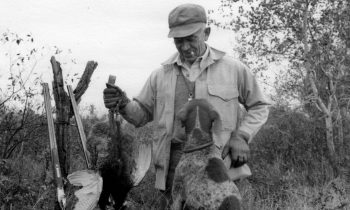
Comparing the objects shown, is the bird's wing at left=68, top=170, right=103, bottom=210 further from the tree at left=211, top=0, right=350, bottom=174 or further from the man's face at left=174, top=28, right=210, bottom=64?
the tree at left=211, top=0, right=350, bottom=174

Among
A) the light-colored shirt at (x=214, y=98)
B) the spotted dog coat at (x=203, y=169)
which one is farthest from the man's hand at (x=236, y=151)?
the spotted dog coat at (x=203, y=169)

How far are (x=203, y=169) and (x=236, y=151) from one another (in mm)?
631

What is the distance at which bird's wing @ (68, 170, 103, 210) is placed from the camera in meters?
→ 3.81

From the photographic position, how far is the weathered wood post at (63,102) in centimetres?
581

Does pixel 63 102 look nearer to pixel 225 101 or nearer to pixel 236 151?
pixel 225 101

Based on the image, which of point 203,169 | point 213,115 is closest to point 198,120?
point 213,115

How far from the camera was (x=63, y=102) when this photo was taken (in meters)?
5.88

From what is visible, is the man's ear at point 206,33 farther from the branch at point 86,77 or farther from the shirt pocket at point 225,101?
the branch at point 86,77

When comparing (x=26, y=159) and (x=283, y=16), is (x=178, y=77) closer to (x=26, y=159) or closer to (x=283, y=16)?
(x=26, y=159)

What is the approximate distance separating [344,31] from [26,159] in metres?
7.18

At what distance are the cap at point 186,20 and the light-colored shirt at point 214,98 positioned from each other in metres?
0.27

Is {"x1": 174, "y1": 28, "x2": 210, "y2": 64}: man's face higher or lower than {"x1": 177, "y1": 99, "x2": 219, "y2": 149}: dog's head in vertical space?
higher

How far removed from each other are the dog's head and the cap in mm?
1028

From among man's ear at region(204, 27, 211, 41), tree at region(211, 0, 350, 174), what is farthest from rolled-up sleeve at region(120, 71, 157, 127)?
tree at region(211, 0, 350, 174)
